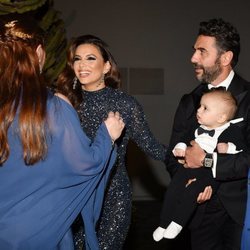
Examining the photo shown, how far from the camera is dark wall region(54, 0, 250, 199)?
5.77 meters

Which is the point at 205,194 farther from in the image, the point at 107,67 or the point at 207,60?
the point at 107,67

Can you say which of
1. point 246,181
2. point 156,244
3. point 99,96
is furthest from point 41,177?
point 156,244

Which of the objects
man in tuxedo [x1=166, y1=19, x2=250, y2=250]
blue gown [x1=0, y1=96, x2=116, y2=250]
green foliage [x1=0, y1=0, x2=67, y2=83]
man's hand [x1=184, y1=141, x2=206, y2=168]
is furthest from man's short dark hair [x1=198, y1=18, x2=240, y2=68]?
green foliage [x1=0, y1=0, x2=67, y2=83]

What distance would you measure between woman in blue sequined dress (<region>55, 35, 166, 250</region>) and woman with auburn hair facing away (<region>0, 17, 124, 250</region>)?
0.76m

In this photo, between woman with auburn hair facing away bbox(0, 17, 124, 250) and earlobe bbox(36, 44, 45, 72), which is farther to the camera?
earlobe bbox(36, 44, 45, 72)

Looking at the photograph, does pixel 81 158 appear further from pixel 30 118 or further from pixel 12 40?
pixel 12 40

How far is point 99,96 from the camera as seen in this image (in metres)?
2.81

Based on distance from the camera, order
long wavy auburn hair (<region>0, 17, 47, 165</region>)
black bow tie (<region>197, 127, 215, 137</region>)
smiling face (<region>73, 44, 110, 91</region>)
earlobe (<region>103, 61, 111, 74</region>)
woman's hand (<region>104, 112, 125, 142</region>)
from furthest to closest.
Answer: earlobe (<region>103, 61, 111, 74</region>) → smiling face (<region>73, 44, 110, 91</region>) → black bow tie (<region>197, 127, 215, 137</region>) → woman's hand (<region>104, 112, 125, 142</region>) → long wavy auburn hair (<region>0, 17, 47, 165</region>)

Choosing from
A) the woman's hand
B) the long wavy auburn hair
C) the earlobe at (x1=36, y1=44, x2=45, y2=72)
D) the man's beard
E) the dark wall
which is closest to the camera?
the long wavy auburn hair

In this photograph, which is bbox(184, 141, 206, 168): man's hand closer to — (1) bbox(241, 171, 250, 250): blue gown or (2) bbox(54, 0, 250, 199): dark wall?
(1) bbox(241, 171, 250, 250): blue gown

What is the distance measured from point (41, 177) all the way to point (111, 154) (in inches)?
21.8

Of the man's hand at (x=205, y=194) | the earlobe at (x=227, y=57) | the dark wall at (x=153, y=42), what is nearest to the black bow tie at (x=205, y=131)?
the man's hand at (x=205, y=194)

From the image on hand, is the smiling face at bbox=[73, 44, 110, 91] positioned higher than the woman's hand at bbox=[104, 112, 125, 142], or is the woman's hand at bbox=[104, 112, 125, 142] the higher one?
A: the smiling face at bbox=[73, 44, 110, 91]

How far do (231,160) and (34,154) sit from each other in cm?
111
